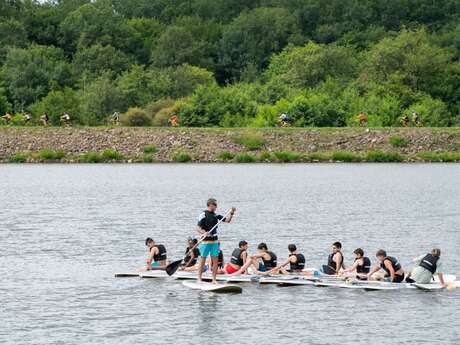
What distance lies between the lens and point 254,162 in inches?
4267

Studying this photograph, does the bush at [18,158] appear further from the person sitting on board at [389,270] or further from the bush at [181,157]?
the person sitting on board at [389,270]

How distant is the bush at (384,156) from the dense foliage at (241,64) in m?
8.04

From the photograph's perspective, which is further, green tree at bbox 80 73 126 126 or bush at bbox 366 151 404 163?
green tree at bbox 80 73 126 126

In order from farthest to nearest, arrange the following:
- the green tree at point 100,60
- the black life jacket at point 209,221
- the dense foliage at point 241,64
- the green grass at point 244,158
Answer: the green tree at point 100,60, the dense foliage at point 241,64, the green grass at point 244,158, the black life jacket at point 209,221

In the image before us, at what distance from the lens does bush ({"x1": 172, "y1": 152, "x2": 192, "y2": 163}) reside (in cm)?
10781

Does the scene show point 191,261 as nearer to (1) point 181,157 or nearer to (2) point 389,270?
(2) point 389,270

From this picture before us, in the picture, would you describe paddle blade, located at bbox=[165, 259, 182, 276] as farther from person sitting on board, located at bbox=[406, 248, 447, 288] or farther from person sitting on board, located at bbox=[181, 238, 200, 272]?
person sitting on board, located at bbox=[406, 248, 447, 288]

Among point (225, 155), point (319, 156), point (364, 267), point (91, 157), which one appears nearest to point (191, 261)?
point (364, 267)

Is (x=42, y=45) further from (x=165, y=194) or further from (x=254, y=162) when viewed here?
(x=165, y=194)

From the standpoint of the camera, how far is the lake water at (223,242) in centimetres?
3609

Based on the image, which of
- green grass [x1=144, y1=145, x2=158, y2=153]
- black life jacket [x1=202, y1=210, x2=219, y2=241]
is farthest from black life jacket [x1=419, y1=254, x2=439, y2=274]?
green grass [x1=144, y1=145, x2=158, y2=153]

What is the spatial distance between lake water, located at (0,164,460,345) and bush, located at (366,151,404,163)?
3061 mm

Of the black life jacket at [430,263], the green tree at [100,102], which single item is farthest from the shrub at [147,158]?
the black life jacket at [430,263]

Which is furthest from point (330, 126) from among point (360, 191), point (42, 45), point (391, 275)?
point (391, 275)
